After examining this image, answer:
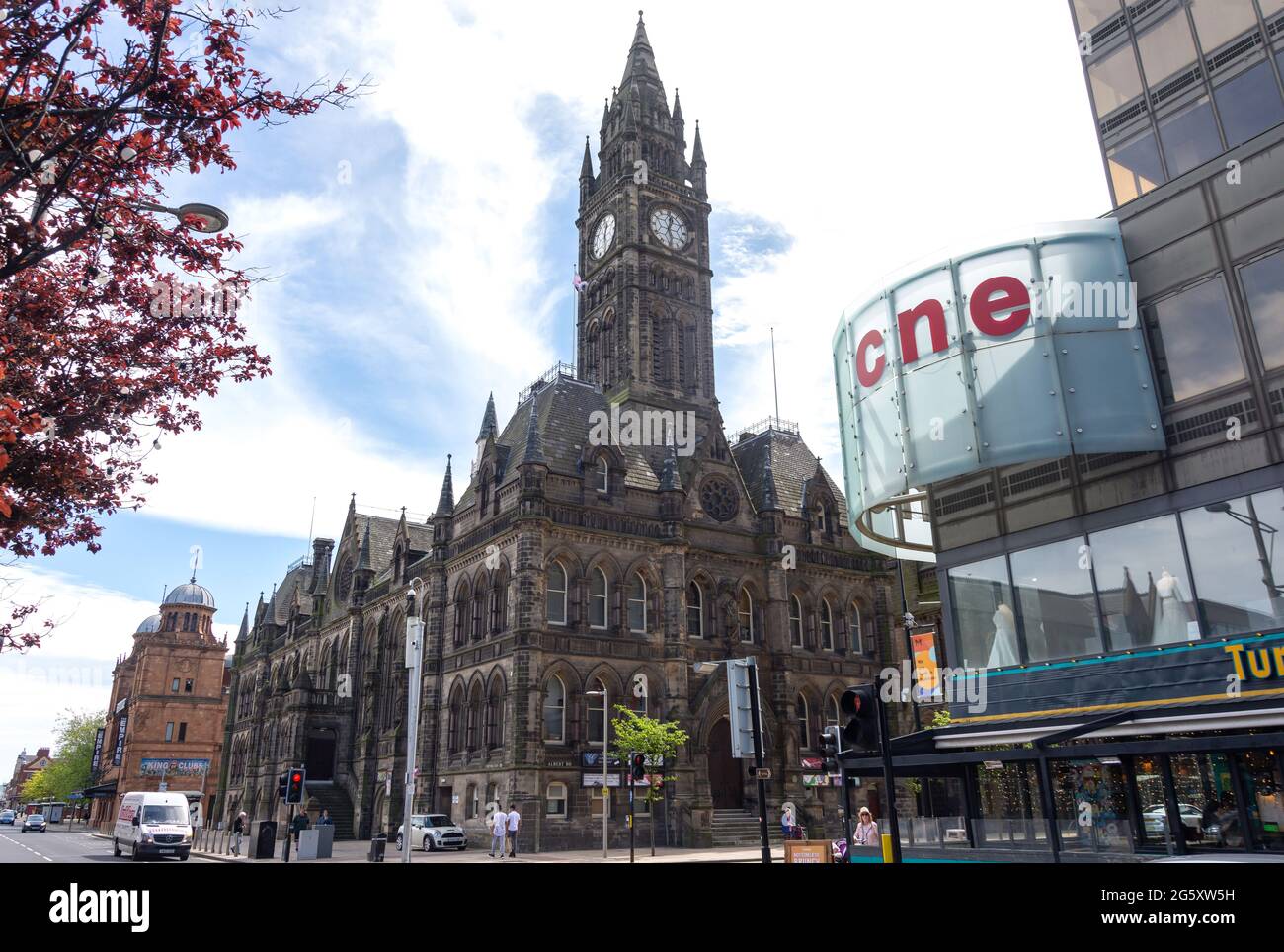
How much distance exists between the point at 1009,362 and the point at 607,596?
23.0 m

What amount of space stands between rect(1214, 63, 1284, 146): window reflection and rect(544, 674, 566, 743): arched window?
2930 cm

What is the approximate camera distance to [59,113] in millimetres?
6504

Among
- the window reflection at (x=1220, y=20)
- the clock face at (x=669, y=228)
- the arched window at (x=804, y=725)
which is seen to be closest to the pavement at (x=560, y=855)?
the arched window at (x=804, y=725)

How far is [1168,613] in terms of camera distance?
18172 mm

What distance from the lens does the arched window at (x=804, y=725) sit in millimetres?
43438

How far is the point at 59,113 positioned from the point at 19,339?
315 cm

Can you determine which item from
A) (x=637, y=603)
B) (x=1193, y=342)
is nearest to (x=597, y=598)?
(x=637, y=603)

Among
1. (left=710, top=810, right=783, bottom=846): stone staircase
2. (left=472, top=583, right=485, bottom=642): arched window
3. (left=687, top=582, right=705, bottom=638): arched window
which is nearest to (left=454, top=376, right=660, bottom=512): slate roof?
(left=472, top=583, right=485, bottom=642): arched window

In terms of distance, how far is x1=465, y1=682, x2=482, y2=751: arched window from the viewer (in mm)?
38969

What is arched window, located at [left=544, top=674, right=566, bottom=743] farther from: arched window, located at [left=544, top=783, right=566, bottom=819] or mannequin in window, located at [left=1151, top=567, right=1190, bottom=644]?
mannequin in window, located at [left=1151, top=567, right=1190, bottom=644]

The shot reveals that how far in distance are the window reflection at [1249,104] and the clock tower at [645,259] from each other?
1355 inches

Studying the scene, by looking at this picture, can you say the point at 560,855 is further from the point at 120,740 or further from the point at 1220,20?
the point at 120,740

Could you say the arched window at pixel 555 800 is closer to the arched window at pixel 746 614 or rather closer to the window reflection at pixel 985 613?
the arched window at pixel 746 614

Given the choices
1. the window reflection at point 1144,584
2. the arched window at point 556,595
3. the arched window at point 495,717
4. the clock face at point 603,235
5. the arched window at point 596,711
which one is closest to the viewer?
the window reflection at point 1144,584
